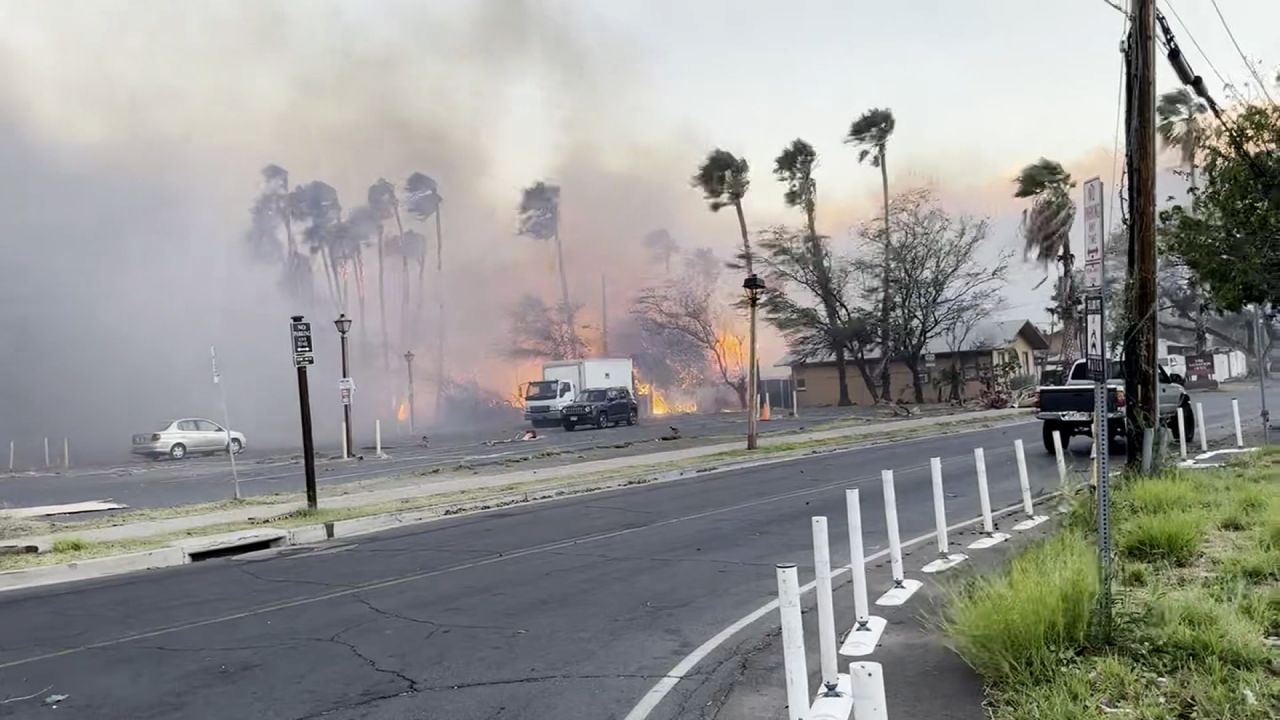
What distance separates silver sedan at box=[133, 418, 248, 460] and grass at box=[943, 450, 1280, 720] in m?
29.4

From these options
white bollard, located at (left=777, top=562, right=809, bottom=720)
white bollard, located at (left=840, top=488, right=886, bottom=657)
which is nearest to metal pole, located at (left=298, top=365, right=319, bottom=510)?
white bollard, located at (left=840, top=488, right=886, bottom=657)

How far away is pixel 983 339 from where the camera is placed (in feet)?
172

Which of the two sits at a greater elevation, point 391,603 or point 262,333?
point 262,333

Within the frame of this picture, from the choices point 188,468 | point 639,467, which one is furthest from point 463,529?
point 188,468

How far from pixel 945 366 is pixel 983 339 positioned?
105 inches

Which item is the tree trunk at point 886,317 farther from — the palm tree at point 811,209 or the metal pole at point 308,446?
the metal pole at point 308,446

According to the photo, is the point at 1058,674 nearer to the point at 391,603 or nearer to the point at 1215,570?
the point at 1215,570

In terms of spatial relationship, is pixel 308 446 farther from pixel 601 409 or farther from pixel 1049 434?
pixel 601 409

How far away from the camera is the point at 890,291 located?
45.3 m

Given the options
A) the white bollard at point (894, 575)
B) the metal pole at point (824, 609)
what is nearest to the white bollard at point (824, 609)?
the metal pole at point (824, 609)

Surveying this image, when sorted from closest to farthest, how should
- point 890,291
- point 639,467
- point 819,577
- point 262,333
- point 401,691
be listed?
point 819,577 → point 401,691 → point 639,467 → point 890,291 → point 262,333

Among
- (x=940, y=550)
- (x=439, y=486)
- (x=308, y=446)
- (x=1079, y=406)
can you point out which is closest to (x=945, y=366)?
(x=1079, y=406)

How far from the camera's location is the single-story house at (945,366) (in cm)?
5028

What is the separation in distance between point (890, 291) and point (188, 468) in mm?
32703
